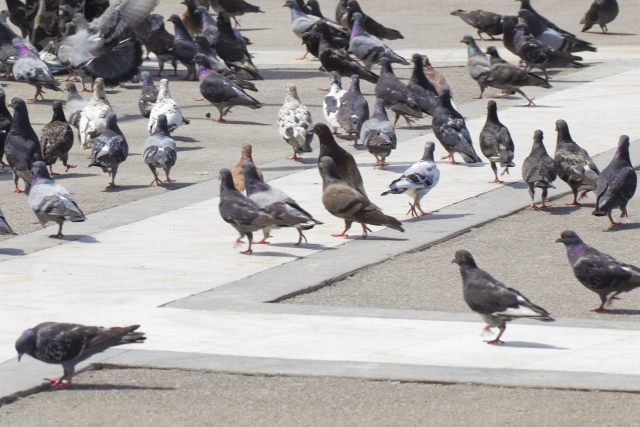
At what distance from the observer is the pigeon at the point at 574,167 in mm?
13281

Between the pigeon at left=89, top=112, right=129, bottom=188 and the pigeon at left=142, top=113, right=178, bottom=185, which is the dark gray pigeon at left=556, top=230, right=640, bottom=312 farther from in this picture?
the pigeon at left=89, top=112, right=129, bottom=188

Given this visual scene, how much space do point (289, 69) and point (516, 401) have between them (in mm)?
18553

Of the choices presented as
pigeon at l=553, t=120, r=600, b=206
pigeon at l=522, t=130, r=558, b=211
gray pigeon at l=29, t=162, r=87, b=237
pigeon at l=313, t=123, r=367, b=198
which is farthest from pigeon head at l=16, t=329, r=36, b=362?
pigeon at l=553, t=120, r=600, b=206

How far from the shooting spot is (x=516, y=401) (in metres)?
7.32

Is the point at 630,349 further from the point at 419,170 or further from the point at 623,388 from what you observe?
the point at 419,170

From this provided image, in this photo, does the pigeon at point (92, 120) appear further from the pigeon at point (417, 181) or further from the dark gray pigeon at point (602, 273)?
the dark gray pigeon at point (602, 273)

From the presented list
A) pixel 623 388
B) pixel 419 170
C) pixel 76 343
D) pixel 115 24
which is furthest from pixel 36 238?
pixel 115 24

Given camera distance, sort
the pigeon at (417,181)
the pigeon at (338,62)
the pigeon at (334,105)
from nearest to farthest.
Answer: the pigeon at (417,181) → the pigeon at (334,105) → the pigeon at (338,62)

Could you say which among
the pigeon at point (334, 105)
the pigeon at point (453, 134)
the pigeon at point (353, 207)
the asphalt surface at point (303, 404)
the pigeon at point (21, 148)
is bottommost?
the pigeon at point (334, 105)

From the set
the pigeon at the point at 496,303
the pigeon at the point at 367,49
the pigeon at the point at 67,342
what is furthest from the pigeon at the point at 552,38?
the pigeon at the point at 67,342

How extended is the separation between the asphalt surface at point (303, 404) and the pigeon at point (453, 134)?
306 inches

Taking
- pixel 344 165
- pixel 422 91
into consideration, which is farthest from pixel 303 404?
pixel 422 91

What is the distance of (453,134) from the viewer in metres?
15.4

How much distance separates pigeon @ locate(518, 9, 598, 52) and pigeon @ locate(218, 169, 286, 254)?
564 inches
